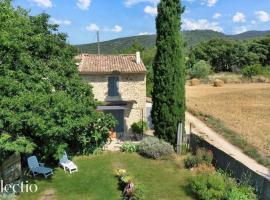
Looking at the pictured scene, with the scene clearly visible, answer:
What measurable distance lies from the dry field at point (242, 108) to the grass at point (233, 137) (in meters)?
0.51

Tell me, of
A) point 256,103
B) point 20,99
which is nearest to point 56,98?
point 20,99

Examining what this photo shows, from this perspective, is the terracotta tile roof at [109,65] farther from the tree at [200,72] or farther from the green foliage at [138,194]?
the tree at [200,72]

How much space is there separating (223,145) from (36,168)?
41.1ft

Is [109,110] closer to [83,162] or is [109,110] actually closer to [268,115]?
[83,162]

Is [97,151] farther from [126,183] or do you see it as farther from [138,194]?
[138,194]

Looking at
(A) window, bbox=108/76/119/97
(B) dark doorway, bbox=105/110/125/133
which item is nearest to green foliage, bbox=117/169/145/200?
(B) dark doorway, bbox=105/110/125/133

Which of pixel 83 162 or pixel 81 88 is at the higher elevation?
pixel 81 88

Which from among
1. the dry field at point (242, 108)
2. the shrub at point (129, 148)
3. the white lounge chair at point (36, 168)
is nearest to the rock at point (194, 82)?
the dry field at point (242, 108)

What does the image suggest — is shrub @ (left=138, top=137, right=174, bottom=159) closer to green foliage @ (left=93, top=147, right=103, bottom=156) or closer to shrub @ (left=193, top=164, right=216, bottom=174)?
green foliage @ (left=93, top=147, right=103, bottom=156)

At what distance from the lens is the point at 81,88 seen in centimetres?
2022

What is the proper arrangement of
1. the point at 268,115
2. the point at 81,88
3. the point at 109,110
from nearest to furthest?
the point at 81,88 < the point at 109,110 < the point at 268,115

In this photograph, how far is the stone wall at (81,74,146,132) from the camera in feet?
96.4

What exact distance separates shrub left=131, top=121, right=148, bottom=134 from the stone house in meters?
0.59

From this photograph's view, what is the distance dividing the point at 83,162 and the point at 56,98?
21.6 feet
